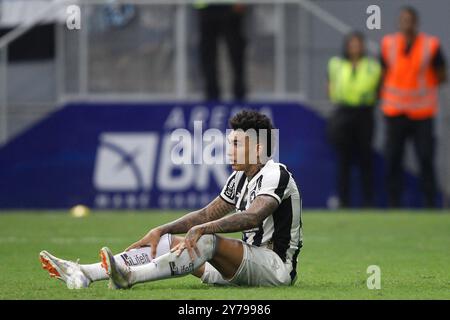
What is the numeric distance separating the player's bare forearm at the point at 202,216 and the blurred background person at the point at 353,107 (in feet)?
34.4

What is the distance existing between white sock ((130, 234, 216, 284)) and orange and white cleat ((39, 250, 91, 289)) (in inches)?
18.2

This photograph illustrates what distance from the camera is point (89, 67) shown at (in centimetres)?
2108

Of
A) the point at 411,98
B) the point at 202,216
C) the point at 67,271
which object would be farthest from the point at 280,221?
the point at 411,98

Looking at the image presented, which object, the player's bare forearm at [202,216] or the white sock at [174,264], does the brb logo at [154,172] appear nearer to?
the player's bare forearm at [202,216]

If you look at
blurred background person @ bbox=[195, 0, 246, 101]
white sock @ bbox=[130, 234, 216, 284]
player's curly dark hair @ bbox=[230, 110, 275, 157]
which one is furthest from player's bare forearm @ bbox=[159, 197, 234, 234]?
blurred background person @ bbox=[195, 0, 246, 101]

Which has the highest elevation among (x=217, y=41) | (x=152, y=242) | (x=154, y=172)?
(x=217, y=41)

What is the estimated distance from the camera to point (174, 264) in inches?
355

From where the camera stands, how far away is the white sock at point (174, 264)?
902 cm

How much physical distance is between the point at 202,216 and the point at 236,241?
61cm

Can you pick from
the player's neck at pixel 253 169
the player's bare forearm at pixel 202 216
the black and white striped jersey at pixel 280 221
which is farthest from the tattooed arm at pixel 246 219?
the player's bare forearm at pixel 202 216

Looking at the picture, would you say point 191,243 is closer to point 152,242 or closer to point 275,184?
point 152,242

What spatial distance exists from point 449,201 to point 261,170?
11.4 meters

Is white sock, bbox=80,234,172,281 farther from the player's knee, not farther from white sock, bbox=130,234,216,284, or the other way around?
the player's knee
